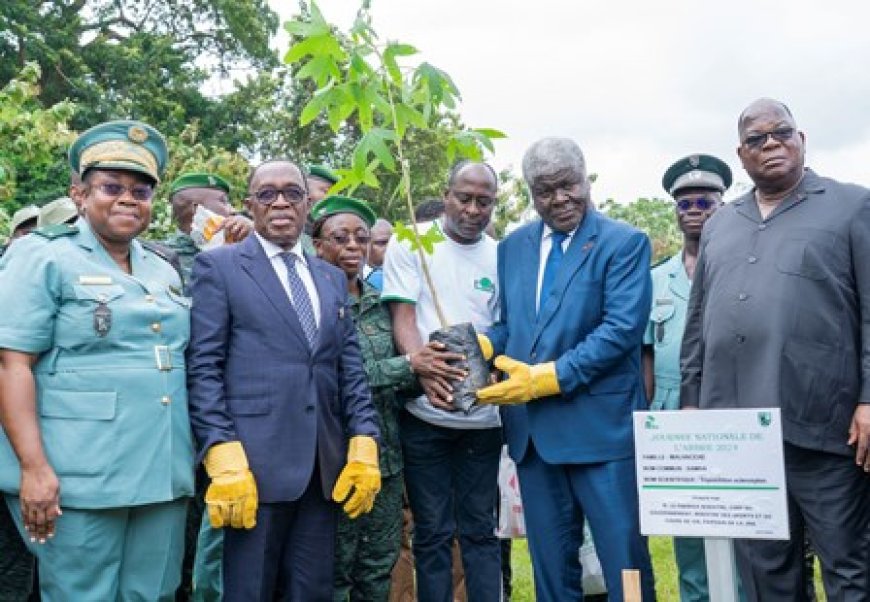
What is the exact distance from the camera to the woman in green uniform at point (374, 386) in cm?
439

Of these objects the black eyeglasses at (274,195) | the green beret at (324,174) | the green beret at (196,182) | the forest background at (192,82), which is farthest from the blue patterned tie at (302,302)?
the forest background at (192,82)

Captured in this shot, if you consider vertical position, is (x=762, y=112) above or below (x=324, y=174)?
below

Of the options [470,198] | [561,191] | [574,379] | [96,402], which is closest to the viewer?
[96,402]

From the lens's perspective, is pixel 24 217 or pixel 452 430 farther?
pixel 24 217

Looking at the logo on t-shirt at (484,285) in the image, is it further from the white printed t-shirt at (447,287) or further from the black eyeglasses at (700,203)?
the black eyeglasses at (700,203)

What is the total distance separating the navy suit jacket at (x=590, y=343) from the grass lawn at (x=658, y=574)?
2.50 metres

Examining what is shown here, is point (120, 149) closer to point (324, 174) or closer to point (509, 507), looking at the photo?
point (324, 174)

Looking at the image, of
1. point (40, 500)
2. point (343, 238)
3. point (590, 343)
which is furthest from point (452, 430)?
point (40, 500)

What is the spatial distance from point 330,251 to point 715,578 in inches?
97.6

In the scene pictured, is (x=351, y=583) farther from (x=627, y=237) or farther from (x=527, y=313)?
(x=627, y=237)

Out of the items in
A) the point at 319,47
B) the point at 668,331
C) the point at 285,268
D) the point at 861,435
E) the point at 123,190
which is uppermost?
the point at 319,47

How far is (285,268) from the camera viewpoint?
12.7 ft

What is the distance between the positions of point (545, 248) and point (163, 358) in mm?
1860

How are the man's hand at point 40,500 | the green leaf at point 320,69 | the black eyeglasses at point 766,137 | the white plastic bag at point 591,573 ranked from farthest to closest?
1. the white plastic bag at point 591,573
2. the green leaf at point 320,69
3. the black eyeglasses at point 766,137
4. the man's hand at point 40,500
